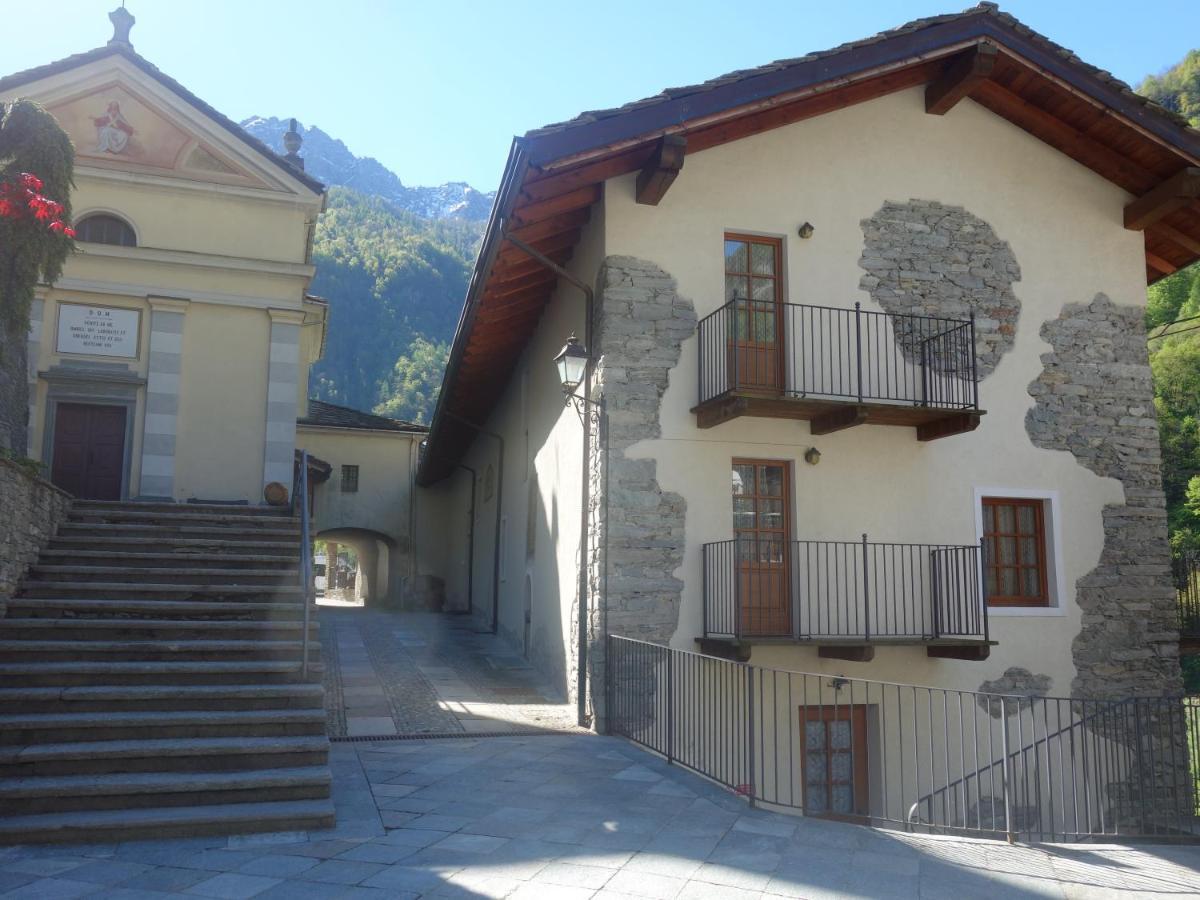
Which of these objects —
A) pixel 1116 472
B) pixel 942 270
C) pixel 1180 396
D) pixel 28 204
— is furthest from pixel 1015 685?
pixel 1180 396

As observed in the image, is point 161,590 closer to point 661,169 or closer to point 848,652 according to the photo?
point 661,169

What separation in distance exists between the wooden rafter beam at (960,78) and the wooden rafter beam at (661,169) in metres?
3.34

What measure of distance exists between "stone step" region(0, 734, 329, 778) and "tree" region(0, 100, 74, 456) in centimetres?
290

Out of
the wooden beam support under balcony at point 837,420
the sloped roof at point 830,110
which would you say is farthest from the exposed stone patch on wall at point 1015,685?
the sloped roof at point 830,110

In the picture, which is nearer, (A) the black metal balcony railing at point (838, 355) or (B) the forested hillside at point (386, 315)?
(A) the black metal balcony railing at point (838, 355)

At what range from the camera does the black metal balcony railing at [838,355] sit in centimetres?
965

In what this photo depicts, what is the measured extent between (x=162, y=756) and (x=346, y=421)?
62.4 feet

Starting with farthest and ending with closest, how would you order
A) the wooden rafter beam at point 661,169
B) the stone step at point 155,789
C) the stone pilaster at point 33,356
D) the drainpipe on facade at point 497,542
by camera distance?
the drainpipe on facade at point 497,542
the stone pilaster at point 33,356
the wooden rafter beam at point 661,169
the stone step at point 155,789

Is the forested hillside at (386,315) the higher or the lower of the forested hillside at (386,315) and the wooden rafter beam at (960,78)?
the higher

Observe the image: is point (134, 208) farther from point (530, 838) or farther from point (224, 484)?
point (530, 838)

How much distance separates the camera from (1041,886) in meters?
4.88

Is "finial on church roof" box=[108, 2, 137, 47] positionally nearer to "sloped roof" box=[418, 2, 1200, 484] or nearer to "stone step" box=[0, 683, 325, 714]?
"sloped roof" box=[418, 2, 1200, 484]

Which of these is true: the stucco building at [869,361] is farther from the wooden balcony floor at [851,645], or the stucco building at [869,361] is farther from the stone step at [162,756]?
the stone step at [162,756]

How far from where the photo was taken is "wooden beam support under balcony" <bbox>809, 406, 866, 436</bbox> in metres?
9.28
